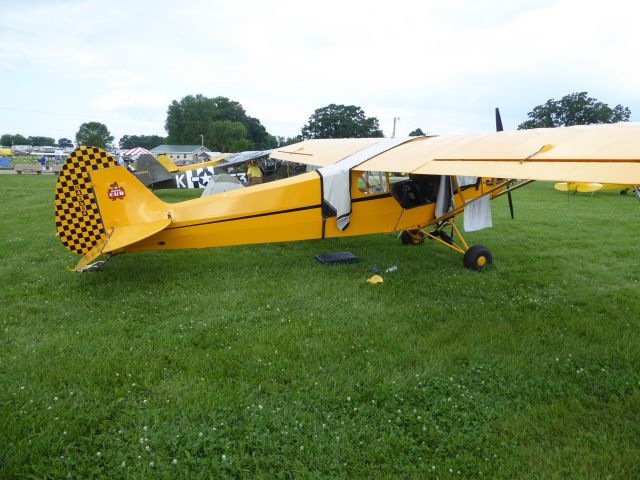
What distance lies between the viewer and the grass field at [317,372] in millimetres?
2557

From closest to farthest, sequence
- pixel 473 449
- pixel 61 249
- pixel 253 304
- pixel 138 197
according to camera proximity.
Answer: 1. pixel 473 449
2. pixel 253 304
3. pixel 138 197
4. pixel 61 249

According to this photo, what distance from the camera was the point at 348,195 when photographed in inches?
243

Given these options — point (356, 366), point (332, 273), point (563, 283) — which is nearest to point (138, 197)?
point (332, 273)

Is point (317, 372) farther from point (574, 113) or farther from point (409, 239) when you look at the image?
point (574, 113)

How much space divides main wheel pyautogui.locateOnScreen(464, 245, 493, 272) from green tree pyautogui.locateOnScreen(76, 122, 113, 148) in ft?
329

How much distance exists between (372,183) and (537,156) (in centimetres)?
272

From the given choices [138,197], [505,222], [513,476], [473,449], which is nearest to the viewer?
[513,476]

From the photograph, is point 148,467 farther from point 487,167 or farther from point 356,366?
point 487,167

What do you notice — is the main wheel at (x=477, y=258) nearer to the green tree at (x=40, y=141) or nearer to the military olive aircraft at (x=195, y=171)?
the military olive aircraft at (x=195, y=171)

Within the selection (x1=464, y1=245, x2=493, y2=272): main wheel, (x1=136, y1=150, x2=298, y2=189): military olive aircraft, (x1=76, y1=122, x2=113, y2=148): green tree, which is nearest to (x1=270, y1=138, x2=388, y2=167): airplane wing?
(x1=464, y1=245, x2=493, y2=272): main wheel

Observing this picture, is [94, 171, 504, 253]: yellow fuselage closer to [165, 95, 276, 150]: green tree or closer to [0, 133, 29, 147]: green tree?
[165, 95, 276, 150]: green tree

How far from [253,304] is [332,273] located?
1664 mm

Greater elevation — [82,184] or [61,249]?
[82,184]

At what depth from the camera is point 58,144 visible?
161625mm
